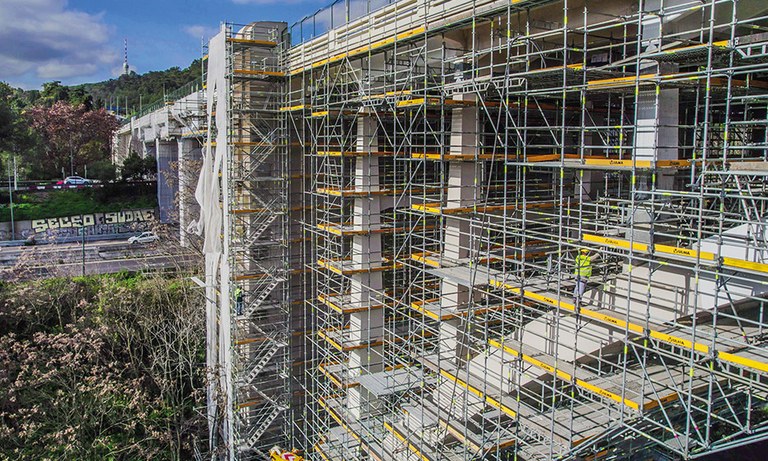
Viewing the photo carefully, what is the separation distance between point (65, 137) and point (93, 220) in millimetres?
14623

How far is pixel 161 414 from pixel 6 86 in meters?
26.3

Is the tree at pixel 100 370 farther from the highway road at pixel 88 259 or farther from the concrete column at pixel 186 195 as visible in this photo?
the concrete column at pixel 186 195

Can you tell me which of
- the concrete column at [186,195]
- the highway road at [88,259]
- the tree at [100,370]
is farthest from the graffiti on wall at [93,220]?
the tree at [100,370]

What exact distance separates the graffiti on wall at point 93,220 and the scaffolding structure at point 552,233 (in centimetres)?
2398

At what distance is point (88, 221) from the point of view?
3528cm

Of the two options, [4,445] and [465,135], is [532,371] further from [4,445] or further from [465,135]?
[4,445]

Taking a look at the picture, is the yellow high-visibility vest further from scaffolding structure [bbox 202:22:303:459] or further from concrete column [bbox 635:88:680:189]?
scaffolding structure [bbox 202:22:303:459]

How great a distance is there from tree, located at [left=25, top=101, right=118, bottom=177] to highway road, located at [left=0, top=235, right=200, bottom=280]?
58.3 feet

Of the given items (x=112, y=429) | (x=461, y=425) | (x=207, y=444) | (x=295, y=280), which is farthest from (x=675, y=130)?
(x=112, y=429)

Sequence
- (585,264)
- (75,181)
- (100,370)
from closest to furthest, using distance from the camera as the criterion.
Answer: (585,264)
(100,370)
(75,181)

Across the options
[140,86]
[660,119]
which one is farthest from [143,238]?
[140,86]

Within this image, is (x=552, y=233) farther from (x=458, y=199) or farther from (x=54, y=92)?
(x=54, y=92)

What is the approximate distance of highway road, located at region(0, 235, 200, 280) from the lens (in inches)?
897

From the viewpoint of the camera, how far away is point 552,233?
11508 mm
